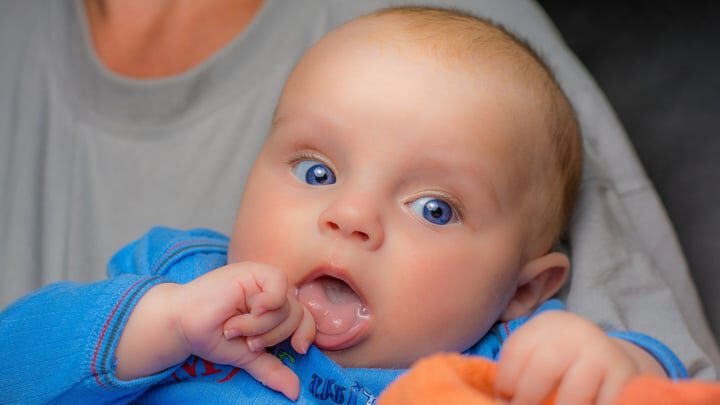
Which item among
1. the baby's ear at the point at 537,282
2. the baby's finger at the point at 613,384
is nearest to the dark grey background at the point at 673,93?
the baby's ear at the point at 537,282

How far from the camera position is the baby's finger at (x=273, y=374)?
3.56 ft

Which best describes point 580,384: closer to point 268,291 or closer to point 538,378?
point 538,378

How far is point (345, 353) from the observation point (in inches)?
45.1

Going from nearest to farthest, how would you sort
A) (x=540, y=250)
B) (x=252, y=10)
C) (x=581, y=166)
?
(x=540, y=250) < (x=581, y=166) < (x=252, y=10)

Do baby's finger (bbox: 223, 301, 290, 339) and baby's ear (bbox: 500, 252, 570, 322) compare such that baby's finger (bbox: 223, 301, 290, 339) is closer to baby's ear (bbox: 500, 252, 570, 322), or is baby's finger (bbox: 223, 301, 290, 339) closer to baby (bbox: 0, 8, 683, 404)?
baby (bbox: 0, 8, 683, 404)

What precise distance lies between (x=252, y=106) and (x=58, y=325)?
69 cm

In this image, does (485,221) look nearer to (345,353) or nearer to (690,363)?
(345,353)

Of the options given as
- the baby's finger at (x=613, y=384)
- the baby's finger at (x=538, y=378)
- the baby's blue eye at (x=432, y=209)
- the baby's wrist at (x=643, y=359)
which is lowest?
the baby's wrist at (x=643, y=359)

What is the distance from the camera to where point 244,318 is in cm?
103

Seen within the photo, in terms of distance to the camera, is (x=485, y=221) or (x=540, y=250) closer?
(x=485, y=221)

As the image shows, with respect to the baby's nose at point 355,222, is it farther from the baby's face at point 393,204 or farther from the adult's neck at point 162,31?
the adult's neck at point 162,31

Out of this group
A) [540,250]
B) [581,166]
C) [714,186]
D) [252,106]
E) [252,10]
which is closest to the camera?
[540,250]

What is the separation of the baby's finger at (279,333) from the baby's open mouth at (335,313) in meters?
0.06

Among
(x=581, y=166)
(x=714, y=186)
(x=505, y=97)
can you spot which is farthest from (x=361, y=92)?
(x=714, y=186)
